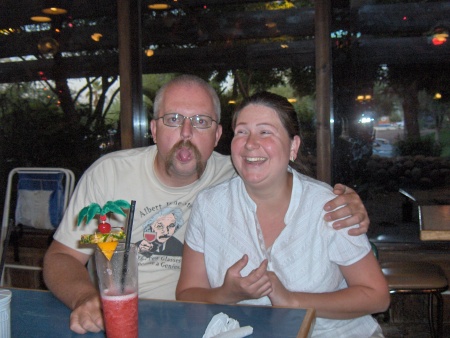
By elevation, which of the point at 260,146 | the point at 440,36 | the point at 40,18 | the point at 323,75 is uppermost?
the point at 40,18

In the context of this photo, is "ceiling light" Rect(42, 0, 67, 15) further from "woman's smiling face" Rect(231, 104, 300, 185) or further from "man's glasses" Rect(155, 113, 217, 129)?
"woman's smiling face" Rect(231, 104, 300, 185)

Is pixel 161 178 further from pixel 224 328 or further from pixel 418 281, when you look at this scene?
pixel 418 281

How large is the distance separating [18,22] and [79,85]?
788 millimetres

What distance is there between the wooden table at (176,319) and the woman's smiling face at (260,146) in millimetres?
490

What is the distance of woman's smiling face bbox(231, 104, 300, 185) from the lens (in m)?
1.78

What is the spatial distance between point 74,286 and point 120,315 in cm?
53

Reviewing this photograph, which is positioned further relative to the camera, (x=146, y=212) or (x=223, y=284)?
(x=146, y=212)

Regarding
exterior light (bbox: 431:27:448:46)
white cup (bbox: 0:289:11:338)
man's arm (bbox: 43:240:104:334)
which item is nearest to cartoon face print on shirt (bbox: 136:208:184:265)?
man's arm (bbox: 43:240:104:334)

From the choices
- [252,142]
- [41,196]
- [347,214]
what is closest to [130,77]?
[41,196]

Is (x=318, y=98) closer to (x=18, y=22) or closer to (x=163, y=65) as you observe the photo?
(x=163, y=65)

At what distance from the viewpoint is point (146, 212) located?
2.02m

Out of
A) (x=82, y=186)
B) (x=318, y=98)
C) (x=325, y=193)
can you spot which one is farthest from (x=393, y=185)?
(x=82, y=186)

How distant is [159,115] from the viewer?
2129mm

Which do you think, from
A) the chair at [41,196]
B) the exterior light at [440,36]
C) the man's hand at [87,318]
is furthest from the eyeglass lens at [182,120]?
the exterior light at [440,36]
